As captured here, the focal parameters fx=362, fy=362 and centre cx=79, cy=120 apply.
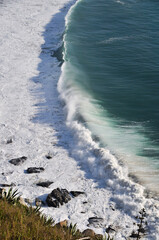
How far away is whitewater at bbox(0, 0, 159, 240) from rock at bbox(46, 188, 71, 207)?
232mm

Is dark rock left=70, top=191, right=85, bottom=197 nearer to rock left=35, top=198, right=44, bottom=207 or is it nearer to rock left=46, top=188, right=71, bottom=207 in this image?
rock left=46, top=188, right=71, bottom=207

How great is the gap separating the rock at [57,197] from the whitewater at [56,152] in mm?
232

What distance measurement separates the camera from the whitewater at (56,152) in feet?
39.1

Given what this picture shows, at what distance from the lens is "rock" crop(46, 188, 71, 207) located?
12.2 m

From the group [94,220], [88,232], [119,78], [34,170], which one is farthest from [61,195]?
[119,78]

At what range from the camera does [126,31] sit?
106 feet

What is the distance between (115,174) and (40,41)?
62.2 feet

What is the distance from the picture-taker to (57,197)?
12391 millimetres

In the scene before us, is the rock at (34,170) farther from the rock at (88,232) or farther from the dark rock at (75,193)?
the rock at (88,232)

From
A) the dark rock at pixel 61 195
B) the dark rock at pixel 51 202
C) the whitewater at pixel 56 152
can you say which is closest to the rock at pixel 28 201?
the whitewater at pixel 56 152

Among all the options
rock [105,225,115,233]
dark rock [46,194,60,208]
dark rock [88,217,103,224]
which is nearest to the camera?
rock [105,225,115,233]

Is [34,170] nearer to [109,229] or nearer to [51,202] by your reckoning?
[51,202]

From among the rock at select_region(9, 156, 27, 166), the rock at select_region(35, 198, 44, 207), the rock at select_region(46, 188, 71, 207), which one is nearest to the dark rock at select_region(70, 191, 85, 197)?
the rock at select_region(46, 188, 71, 207)

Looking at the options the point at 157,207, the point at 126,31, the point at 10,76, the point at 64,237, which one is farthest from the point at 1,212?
the point at 126,31
